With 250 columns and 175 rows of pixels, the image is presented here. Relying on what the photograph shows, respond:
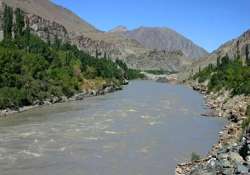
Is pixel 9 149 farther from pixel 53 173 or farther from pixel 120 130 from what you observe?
pixel 120 130

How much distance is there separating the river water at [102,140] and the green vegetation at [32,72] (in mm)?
7703

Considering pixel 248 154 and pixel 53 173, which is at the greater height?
pixel 248 154

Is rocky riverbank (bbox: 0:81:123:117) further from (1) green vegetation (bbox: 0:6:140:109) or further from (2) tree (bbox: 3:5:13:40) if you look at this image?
(2) tree (bbox: 3:5:13:40)

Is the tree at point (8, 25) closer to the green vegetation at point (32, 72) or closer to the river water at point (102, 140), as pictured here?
the green vegetation at point (32, 72)

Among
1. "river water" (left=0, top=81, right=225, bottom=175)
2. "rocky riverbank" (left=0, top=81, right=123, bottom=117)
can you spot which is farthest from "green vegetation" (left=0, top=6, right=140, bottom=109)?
"river water" (left=0, top=81, right=225, bottom=175)

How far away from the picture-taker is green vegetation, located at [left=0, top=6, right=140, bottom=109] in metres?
66.7

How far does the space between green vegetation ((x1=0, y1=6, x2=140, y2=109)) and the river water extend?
25.3 feet

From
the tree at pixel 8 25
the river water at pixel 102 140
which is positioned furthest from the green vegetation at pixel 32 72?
the river water at pixel 102 140

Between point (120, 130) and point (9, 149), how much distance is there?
483 inches

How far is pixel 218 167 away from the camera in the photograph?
23906mm

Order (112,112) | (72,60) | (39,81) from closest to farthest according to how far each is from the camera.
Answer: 1. (112,112)
2. (39,81)
3. (72,60)

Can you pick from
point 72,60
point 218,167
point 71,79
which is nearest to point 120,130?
point 218,167

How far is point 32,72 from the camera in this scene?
77375 millimetres

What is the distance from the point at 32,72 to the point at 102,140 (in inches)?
1642
